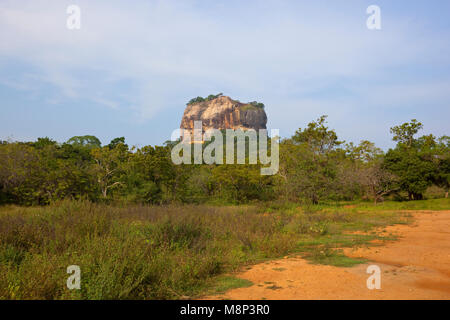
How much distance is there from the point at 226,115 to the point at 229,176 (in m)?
85.2

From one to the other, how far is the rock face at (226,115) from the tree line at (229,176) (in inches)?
3152

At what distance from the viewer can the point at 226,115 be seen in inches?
4213

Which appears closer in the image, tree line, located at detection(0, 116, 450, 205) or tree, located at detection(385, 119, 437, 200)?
tree line, located at detection(0, 116, 450, 205)

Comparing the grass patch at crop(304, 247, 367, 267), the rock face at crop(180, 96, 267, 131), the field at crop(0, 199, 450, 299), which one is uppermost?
the rock face at crop(180, 96, 267, 131)

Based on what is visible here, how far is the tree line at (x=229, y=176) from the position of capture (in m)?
17.3

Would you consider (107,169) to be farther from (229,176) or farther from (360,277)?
(360,277)

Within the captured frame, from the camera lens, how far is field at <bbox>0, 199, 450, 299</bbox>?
4039mm

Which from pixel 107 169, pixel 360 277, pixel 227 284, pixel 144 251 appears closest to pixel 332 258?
pixel 360 277

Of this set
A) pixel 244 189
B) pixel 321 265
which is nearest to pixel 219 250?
pixel 321 265

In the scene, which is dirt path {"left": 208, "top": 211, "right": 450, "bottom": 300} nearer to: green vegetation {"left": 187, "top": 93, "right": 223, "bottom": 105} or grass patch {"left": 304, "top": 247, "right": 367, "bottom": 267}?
grass patch {"left": 304, "top": 247, "right": 367, "bottom": 267}

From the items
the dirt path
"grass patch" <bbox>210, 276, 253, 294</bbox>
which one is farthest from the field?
the dirt path

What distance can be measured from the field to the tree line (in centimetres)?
852

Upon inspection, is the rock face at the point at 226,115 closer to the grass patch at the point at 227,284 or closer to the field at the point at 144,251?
the field at the point at 144,251

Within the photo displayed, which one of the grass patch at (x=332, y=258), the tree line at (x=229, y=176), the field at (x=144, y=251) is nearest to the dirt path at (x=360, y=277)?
the grass patch at (x=332, y=258)
